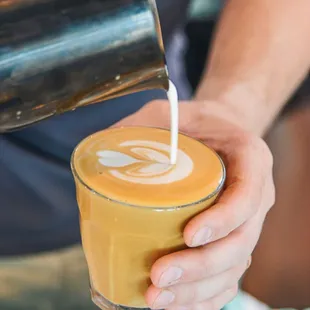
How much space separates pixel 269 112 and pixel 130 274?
408 mm

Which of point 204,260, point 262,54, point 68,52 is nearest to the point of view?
point 68,52

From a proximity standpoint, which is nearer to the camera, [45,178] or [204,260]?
[204,260]

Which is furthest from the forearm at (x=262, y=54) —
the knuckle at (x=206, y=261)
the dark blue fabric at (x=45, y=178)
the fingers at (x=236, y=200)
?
the knuckle at (x=206, y=261)

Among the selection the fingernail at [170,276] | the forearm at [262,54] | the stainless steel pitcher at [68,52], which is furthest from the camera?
the forearm at [262,54]

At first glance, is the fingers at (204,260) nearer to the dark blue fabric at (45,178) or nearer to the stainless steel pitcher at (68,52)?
the stainless steel pitcher at (68,52)

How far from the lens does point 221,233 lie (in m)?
0.65

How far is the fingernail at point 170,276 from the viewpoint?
64cm

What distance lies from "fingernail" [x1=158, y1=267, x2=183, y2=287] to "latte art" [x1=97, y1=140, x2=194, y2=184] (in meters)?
0.09

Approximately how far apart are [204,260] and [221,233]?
0.11 ft

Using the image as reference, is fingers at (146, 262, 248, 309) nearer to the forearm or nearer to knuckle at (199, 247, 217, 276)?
knuckle at (199, 247, 217, 276)

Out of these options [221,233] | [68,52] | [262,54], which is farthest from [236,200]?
[262,54]

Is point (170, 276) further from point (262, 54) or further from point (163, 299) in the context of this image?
point (262, 54)

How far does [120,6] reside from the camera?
0.56 metres

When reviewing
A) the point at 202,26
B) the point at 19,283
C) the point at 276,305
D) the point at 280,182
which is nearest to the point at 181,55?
Answer: the point at 202,26
